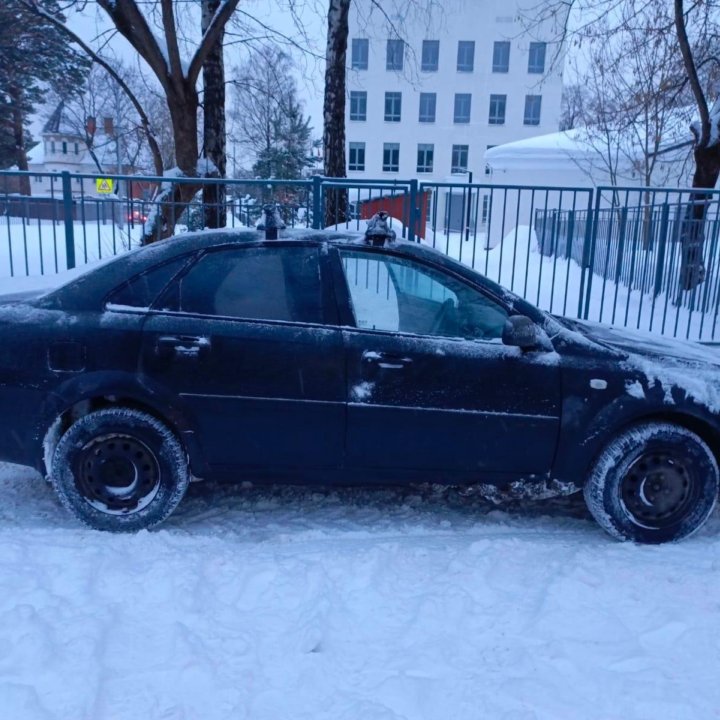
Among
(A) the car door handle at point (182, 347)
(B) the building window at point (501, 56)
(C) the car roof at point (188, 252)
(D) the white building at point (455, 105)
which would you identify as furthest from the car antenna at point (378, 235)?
(B) the building window at point (501, 56)

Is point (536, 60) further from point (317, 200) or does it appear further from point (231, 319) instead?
point (231, 319)

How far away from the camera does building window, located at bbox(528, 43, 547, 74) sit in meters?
48.8

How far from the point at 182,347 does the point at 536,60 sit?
172ft

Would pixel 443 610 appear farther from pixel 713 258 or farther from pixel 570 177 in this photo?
pixel 570 177

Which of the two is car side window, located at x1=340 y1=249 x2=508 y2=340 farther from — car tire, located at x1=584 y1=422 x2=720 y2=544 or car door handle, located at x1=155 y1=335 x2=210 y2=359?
car tire, located at x1=584 y1=422 x2=720 y2=544

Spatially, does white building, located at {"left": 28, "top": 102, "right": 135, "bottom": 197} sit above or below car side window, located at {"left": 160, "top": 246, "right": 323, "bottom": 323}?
above

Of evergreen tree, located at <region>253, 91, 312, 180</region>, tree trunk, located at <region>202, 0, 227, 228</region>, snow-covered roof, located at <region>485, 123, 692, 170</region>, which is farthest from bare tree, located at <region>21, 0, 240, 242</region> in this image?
evergreen tree, located at <region>253, 91, 312, 180</region>

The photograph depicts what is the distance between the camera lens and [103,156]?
167 ft

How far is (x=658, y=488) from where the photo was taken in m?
3.86

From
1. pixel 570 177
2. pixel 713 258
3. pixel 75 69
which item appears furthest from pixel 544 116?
pixel 713 258

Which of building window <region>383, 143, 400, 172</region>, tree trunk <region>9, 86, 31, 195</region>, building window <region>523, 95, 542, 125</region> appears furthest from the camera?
building window <region>383, 143, 400, 172</region>

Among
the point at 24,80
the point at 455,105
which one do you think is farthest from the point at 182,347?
the point at 455,105

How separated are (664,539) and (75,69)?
117 ft

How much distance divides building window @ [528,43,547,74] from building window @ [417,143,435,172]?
908cm
